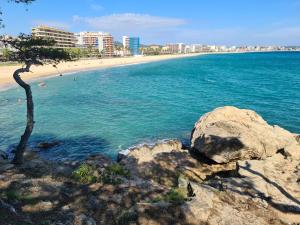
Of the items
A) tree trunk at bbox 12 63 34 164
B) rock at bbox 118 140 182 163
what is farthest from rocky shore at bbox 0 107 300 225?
tree trunk at bbox 12 63 34 164

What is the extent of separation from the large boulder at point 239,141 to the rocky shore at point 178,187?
2.5 inches

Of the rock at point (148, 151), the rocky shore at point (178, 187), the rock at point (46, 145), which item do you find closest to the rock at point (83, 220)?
the rocky shore at point (178, 187)

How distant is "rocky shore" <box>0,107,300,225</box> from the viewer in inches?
401

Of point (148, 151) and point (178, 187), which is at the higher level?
point (178, 187)

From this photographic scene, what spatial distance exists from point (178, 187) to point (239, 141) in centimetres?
710

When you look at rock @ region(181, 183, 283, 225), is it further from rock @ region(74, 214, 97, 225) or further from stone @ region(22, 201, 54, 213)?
stone @ region(22, 201, 54, 213)

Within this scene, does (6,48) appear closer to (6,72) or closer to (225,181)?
(225,181)

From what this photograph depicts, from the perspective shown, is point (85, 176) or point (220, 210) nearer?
point (220, 210)

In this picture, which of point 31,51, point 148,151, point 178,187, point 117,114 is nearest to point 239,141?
point 148,151

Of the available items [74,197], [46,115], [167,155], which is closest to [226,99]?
[46,115]

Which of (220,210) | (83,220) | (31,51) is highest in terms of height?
(31,51)

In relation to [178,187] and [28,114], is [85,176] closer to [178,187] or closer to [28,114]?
[178,187]

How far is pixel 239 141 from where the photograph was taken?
19.3 m

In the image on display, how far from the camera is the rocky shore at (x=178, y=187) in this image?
10188 millimetres
